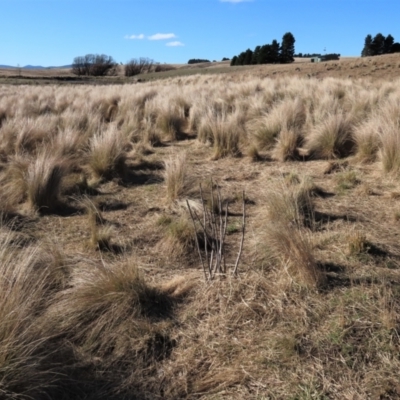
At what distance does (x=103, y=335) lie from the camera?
2850mm

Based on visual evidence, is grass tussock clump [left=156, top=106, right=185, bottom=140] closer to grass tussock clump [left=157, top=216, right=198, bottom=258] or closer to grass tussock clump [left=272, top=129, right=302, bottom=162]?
grass tussock clump [left=272, top=129, right=302, bottom=162]

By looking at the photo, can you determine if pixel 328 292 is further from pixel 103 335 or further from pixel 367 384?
pixel 103 335

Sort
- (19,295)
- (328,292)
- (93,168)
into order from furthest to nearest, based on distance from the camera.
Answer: (93,168), (328,292), (19,295)

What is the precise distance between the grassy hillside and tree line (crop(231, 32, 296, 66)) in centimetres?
4789

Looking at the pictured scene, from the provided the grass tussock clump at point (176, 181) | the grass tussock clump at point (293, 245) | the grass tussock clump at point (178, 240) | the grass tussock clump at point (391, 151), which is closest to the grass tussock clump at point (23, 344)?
the grass tussock clump at point (178, 240)

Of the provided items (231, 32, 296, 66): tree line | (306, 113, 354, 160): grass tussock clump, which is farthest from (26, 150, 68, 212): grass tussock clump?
(231, 32, 296, 66): tree line

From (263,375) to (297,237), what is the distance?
1135 millimetres

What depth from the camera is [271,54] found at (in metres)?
52.5

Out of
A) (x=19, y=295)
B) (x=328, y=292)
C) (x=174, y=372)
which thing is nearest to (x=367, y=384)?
(x=328, y=292)

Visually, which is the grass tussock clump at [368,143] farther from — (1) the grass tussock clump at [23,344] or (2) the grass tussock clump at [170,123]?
(1) the grass tussock clump at [23,344]

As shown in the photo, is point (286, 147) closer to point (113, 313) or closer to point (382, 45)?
point (113, 313)

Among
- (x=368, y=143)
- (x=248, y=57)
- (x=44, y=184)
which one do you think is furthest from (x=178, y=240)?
(x=248, y=57)

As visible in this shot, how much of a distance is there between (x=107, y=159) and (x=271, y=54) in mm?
49534

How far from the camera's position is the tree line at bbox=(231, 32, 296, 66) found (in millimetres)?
51875
